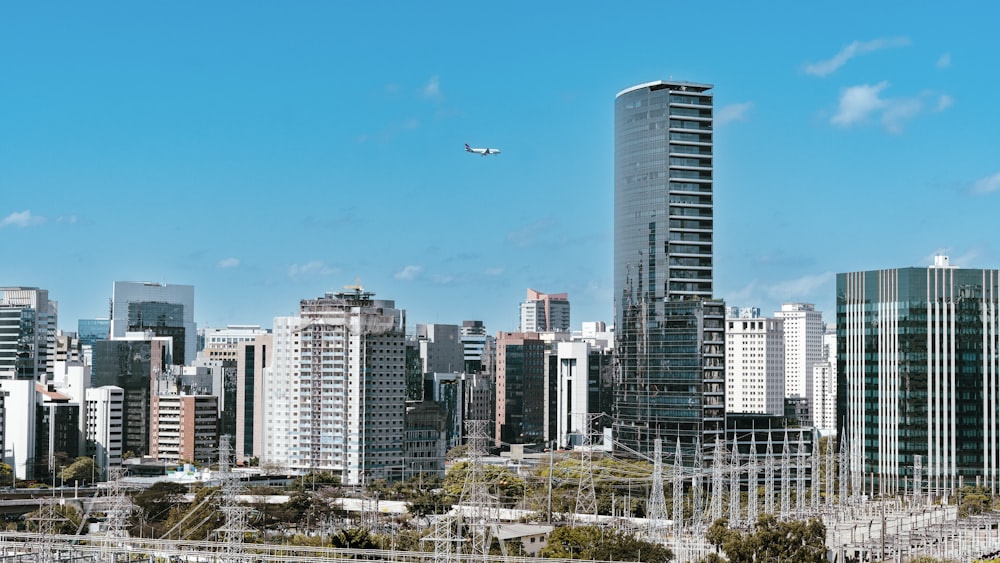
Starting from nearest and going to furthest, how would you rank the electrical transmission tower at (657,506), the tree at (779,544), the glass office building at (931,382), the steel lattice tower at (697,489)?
the tree at (779,544), the electrical transmission tower at (657,506), the steel lattice tower at (697,489), the glass office building at (931,382)

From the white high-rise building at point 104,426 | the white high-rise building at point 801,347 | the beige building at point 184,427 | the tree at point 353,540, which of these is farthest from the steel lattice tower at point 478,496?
the white high-rise building at point 801,347

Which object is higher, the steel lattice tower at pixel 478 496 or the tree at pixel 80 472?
the steel lattice tower at pixel 478 496

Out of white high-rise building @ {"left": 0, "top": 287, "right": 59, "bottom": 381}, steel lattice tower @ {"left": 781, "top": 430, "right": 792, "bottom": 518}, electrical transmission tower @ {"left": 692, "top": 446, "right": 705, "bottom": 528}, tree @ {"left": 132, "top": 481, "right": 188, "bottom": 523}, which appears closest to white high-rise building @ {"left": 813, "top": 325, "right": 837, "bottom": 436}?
electrical transmission tower @ {"left": 692, "top": 446, "right": 705, "bottom": 528}

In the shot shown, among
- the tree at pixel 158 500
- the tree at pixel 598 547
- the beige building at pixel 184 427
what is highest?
the beige building at pixel 184 427

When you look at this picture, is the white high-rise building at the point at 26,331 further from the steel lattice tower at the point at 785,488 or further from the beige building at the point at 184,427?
the steel lattice tower at the point at 785,488

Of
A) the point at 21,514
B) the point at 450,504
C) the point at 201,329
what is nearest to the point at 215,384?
the point at 21,514

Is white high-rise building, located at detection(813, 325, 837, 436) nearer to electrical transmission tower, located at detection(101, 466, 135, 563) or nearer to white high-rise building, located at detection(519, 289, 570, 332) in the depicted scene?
white high-rise building, located at detection(519, 289, 570, 332)

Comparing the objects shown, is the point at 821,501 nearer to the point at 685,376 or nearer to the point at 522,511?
the point at 685,376
